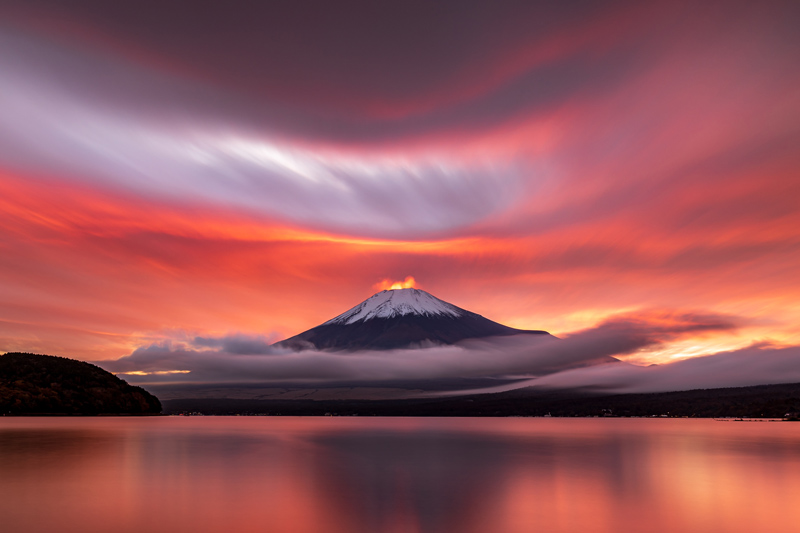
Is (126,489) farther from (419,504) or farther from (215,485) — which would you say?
(419,504)

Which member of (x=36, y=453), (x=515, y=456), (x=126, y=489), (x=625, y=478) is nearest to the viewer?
(x=126, y=489)

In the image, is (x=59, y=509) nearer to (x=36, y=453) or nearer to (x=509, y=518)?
(x=509, y=518)

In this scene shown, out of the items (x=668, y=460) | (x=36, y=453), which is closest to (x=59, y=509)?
(x=36, y=453)

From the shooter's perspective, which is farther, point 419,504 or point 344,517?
point 419,504

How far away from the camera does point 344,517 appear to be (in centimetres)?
2878

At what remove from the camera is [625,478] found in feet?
156

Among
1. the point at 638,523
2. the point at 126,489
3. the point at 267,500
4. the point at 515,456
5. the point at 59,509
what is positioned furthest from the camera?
the point at 515,456

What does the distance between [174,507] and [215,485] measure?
9412 mm

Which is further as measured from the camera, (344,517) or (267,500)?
(267,500)

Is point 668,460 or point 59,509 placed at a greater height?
point 59,509

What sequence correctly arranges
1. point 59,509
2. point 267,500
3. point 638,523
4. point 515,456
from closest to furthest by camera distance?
point 638,523, point 59,509, point 267,500, point 515,456

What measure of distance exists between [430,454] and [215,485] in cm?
3383

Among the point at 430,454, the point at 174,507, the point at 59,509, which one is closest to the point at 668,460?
the point at 430,454

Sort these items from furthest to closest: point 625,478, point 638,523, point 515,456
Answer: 1. point 515,456
2. point 625,478
3. point 638,523
